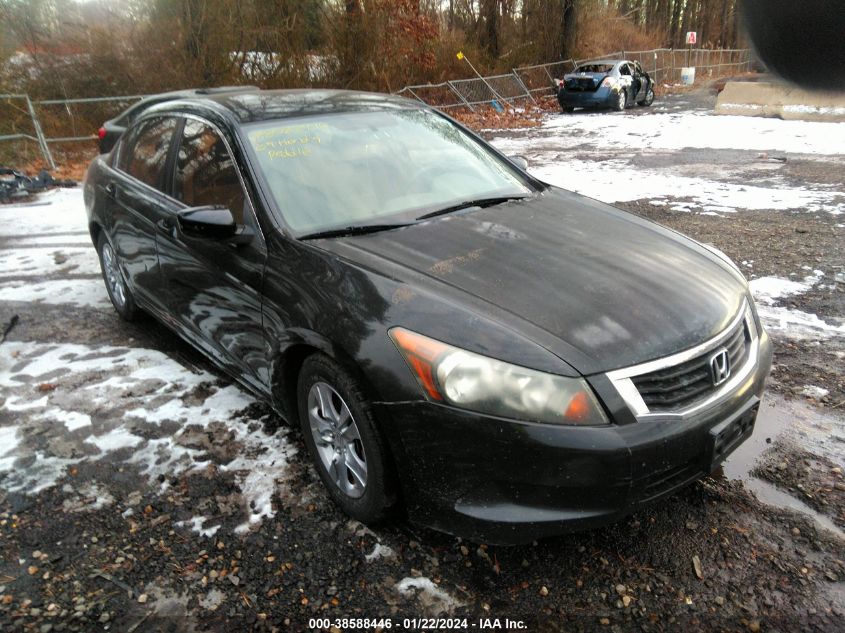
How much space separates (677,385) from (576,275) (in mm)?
588

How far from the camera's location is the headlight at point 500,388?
209 cm

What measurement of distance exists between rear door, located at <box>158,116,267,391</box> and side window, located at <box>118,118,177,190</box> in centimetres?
21

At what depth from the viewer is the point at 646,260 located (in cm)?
277

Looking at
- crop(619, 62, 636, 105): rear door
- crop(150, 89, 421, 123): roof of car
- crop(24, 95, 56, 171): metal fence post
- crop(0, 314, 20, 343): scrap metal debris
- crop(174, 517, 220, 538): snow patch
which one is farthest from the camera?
crop(619, 62, 636, 105): rear door

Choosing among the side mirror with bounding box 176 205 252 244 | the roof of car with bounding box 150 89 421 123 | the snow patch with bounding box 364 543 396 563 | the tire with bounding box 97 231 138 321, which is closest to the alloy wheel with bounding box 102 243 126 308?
the tire with bounding box 97 231 138 321

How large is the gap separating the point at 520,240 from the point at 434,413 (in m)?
1.05

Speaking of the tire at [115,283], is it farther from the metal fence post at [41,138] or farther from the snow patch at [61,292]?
the metal fence post at [41,138]

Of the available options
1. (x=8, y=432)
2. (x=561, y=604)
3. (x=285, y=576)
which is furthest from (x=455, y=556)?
(x=8, y=432)

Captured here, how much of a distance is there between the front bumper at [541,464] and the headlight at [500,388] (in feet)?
0.11

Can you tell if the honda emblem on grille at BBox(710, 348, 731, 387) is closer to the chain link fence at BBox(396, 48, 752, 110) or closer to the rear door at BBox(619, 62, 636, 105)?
the chain link fence at BBox(396, 48, 752, 110)

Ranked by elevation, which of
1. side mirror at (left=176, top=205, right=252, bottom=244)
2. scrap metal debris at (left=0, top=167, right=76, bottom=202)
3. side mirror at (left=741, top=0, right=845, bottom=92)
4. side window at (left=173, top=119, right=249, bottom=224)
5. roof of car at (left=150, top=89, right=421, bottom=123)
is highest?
side mirror at (left=741, top=0, right=845, bottom=92)

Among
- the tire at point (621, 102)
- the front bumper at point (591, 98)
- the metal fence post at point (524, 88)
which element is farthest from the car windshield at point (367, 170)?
the metal fence post at point (524, 88)

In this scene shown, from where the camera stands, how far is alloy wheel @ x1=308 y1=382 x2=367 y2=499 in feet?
8.38

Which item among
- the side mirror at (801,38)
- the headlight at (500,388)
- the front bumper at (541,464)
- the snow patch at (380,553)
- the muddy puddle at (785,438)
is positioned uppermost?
the side mirror at (801,38)
